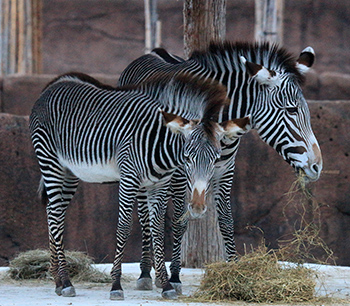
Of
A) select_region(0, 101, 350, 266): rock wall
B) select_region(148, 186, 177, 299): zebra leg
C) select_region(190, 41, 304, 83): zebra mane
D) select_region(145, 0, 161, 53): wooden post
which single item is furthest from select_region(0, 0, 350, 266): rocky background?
select_region(145, 0, 161, 53): wooden post

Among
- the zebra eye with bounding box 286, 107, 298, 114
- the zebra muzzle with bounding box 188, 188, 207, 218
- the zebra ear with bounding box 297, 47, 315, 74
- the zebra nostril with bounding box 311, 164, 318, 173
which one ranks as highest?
the zebra ear with bounding box 297, 47, 315, 74

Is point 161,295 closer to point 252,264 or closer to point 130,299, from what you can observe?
point 130,299

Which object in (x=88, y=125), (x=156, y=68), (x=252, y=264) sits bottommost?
(x=252, y=264)

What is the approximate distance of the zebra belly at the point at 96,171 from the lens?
6172mm

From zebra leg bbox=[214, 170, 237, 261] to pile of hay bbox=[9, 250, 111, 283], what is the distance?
1.37 metres

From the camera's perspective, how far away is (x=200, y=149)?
17.8 feet

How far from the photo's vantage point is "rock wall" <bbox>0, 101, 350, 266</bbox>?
905 cm

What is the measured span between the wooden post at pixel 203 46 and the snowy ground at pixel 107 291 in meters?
0.28

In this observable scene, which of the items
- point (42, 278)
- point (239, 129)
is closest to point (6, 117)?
point (42, 278)

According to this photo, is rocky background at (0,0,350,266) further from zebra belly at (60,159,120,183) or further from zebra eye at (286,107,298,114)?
zebra belly at (60,159,120,183)

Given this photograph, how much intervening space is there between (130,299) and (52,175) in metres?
1.53

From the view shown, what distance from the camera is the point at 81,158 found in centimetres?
636

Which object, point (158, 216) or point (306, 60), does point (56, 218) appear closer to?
point (158, 216)

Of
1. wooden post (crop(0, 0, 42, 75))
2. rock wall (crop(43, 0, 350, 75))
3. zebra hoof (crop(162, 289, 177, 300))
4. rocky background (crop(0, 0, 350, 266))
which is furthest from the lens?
rock wall (crop(43, 0, 350, 75))
